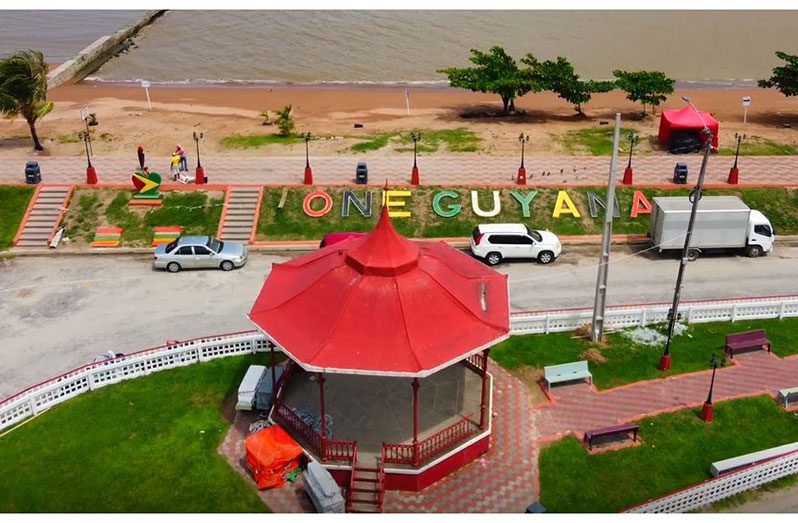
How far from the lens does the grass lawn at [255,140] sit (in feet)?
150

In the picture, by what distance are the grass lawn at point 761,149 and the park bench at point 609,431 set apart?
2610 cm

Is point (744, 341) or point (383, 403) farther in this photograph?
point (744, 341)

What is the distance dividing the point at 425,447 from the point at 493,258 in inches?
561

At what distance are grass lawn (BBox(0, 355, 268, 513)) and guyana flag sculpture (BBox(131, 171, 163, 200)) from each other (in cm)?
1452

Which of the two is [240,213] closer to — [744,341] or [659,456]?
[659,456]

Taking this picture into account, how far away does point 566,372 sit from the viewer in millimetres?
25984

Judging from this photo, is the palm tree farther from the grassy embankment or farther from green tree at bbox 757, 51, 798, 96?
green tree at bbox 757, 51, 798, 96

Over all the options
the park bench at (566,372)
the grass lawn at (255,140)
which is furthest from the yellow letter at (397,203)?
the park bench at (566,372)

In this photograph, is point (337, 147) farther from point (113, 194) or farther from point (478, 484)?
point (478, 484)

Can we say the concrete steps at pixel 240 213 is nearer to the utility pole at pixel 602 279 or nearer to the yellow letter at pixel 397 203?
the yellow letter at pixel 397 203

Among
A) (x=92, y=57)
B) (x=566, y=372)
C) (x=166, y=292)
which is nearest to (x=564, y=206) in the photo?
(x=566, y=372)

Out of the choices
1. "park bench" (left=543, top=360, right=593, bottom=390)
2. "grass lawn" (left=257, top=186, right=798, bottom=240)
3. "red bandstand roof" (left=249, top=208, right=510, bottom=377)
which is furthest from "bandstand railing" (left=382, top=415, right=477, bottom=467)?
"grass lawn" (left=257, top=186, right=798, bottom=240)

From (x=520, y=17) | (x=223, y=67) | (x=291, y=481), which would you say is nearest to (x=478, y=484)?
(x=291, y=481)

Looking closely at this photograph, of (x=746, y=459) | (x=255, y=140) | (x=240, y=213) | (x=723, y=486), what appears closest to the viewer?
(x=723, y=486)
